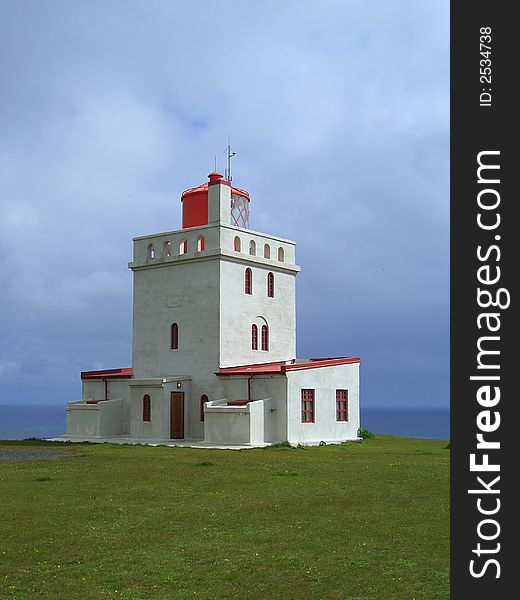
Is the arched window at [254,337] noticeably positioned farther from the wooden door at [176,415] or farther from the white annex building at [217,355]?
the wooden door at [176,415]

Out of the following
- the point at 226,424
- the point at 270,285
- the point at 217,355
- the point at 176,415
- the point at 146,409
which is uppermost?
the point at 270,285

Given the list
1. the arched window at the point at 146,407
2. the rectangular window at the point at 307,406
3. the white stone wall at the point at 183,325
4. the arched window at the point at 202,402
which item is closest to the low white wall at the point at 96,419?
the white stone wall at the point at 183,325

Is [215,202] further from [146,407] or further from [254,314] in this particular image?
[146,407]

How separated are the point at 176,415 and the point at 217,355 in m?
3.08

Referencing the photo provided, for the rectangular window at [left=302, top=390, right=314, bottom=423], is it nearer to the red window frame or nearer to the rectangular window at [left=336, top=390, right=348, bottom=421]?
the rectangular window at [left=336, top=390, right=348, bottom=421]

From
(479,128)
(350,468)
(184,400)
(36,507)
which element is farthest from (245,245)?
(479,128)

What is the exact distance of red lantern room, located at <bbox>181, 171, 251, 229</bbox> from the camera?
3481cm

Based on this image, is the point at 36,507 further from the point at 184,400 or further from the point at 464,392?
the point at 184,400

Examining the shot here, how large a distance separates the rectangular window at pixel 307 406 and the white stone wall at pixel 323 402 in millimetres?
142

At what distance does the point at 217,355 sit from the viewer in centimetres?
3328

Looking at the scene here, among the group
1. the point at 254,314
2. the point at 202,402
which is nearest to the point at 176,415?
the point at 202,402

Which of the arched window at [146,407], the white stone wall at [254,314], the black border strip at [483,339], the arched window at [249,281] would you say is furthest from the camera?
the arched window at [249,281]

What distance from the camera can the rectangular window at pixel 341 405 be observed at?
3375 cm

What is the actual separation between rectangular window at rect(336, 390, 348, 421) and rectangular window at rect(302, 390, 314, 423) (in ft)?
6.43
